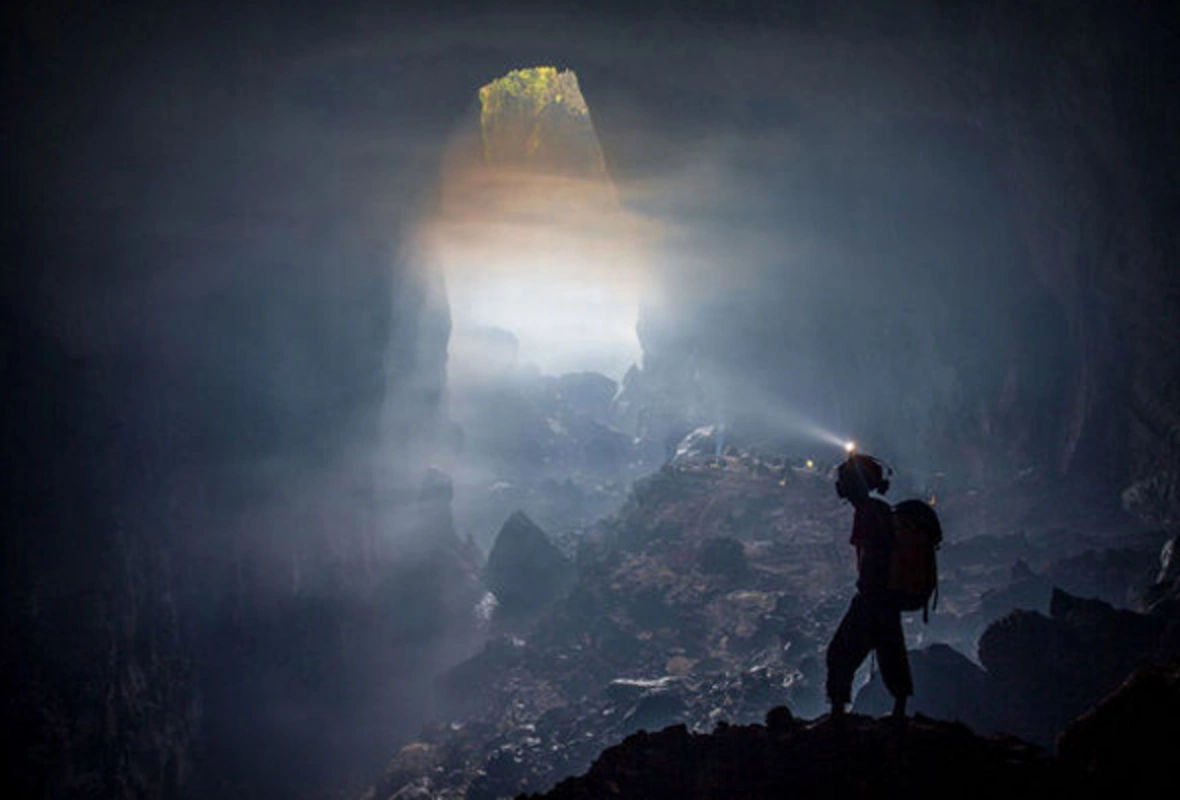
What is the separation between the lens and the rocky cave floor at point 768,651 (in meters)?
6.33

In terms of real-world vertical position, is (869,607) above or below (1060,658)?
above

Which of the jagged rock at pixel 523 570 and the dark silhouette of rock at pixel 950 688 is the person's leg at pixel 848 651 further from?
the jagged rock at pixel 523 570

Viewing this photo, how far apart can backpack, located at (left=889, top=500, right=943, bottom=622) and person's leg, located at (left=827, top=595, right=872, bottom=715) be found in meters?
0.42

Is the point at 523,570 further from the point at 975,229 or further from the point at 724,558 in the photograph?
the point at 975,229

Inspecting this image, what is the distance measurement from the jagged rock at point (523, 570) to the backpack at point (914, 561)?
120 ft

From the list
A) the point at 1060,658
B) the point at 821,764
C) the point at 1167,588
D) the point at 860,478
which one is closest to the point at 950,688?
the point at 1060,658

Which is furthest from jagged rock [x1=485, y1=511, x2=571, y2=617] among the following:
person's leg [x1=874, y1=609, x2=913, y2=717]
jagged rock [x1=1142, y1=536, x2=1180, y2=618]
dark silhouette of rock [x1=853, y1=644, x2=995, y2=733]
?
person's leg [x1=874, y1=609, x2=913, y2=717]

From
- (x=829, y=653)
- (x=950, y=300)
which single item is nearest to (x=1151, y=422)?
(x=950, y=300)

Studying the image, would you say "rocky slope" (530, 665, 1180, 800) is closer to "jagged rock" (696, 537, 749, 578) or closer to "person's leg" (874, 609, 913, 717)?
"person's leg" (874, 609, 913, 717)

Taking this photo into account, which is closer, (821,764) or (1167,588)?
(821,764)

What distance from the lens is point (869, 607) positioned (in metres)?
6.66

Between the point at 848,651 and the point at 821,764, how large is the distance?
3.87 feet

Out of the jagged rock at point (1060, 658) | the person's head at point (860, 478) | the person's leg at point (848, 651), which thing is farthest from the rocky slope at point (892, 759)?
the jagged rock at point (1060, 658)

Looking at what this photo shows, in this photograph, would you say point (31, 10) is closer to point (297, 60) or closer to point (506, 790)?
point (297, 60)
